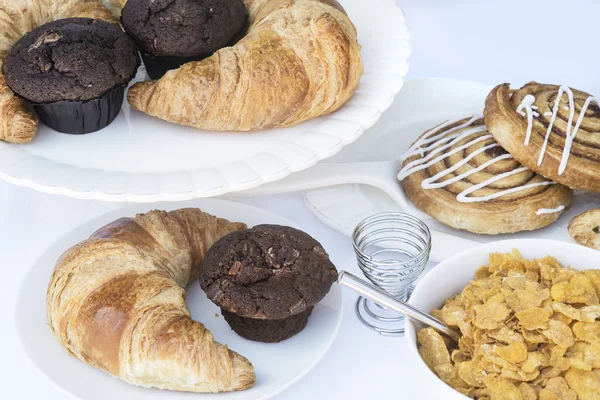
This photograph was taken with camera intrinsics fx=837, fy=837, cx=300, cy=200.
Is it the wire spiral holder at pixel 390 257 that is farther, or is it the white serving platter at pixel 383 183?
the white serving platter at pixel 383 183

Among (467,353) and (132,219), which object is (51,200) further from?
(467,353)

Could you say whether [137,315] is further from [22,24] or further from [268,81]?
[22,24]

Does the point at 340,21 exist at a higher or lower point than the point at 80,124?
higher

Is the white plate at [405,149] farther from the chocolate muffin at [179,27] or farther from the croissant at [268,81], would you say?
the chocolate muffin at [179,27]

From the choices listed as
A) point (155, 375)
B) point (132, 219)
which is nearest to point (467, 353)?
point (155, 375)

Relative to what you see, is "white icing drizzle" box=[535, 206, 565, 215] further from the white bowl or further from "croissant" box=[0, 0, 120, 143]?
"croissant" box=[0, 0, 120, 143]

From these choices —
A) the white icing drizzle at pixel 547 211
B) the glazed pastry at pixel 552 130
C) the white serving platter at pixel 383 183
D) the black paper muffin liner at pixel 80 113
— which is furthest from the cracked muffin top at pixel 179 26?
the white icing drizzle at pixel 547 211
